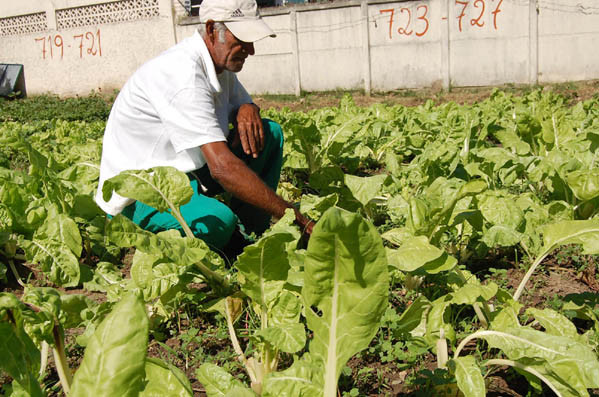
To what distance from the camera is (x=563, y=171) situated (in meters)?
2.63

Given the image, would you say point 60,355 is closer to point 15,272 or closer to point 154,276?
point 154,276

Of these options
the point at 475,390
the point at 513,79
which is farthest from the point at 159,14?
the point at 475,390

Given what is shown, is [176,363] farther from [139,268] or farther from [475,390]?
[475,390]

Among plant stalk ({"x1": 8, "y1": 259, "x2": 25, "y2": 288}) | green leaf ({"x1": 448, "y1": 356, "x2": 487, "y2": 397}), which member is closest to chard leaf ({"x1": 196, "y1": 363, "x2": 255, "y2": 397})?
green leaf ({"x1": 448, "y1": 356, "x2": 487, "y2": 397})

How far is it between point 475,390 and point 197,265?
1040 mm

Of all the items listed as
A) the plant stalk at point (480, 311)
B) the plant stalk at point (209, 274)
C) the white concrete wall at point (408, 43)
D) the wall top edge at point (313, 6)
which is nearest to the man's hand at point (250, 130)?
the plant stalk at point (209, 274)

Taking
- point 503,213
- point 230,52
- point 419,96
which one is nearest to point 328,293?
point 503,213

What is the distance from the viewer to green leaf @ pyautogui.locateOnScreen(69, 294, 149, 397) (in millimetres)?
1039

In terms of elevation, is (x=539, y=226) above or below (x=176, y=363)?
above

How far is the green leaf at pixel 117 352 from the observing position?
3.41 ft

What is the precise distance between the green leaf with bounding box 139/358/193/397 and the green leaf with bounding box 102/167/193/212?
0.92m

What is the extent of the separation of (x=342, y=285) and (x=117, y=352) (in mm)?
463

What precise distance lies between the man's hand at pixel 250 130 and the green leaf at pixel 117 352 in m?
1.82

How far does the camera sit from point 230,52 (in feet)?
8.64
